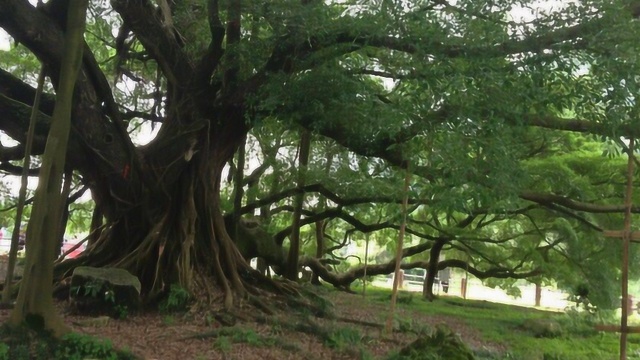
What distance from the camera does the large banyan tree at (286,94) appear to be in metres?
6.78

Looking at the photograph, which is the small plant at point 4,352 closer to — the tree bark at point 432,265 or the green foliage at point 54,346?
the green foliage at point 54,346

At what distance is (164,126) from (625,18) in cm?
675

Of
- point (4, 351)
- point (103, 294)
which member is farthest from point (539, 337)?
point (4, 351)

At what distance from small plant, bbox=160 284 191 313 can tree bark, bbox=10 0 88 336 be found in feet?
8.19

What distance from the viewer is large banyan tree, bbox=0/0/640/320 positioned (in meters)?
6.78

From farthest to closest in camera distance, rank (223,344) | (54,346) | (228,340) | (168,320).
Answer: (168,320), (228,340), (223,344), (54,346)

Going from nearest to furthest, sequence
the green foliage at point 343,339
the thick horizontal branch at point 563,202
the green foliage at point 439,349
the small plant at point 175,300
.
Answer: the green foliage at point 439,349 < the green foliage at point 343,339 < the small plant at point 175,300 < the thick horizontal branch at point 563,202

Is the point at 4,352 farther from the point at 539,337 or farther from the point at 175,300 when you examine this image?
the point at 539,337

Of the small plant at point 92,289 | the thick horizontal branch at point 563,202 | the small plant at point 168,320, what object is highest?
the thick horizontal branch at point 563,202

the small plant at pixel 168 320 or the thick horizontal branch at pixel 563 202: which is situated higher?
the thick horizontal branch at pixel 563 202

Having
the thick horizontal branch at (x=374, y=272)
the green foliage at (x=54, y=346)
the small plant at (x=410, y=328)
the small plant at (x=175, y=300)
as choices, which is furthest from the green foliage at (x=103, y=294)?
the thick horizontal branch at (x=374, y=272)

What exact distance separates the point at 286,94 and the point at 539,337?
6.87 m

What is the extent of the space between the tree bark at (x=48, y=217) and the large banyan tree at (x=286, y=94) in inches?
91.8

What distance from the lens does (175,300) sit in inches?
352
